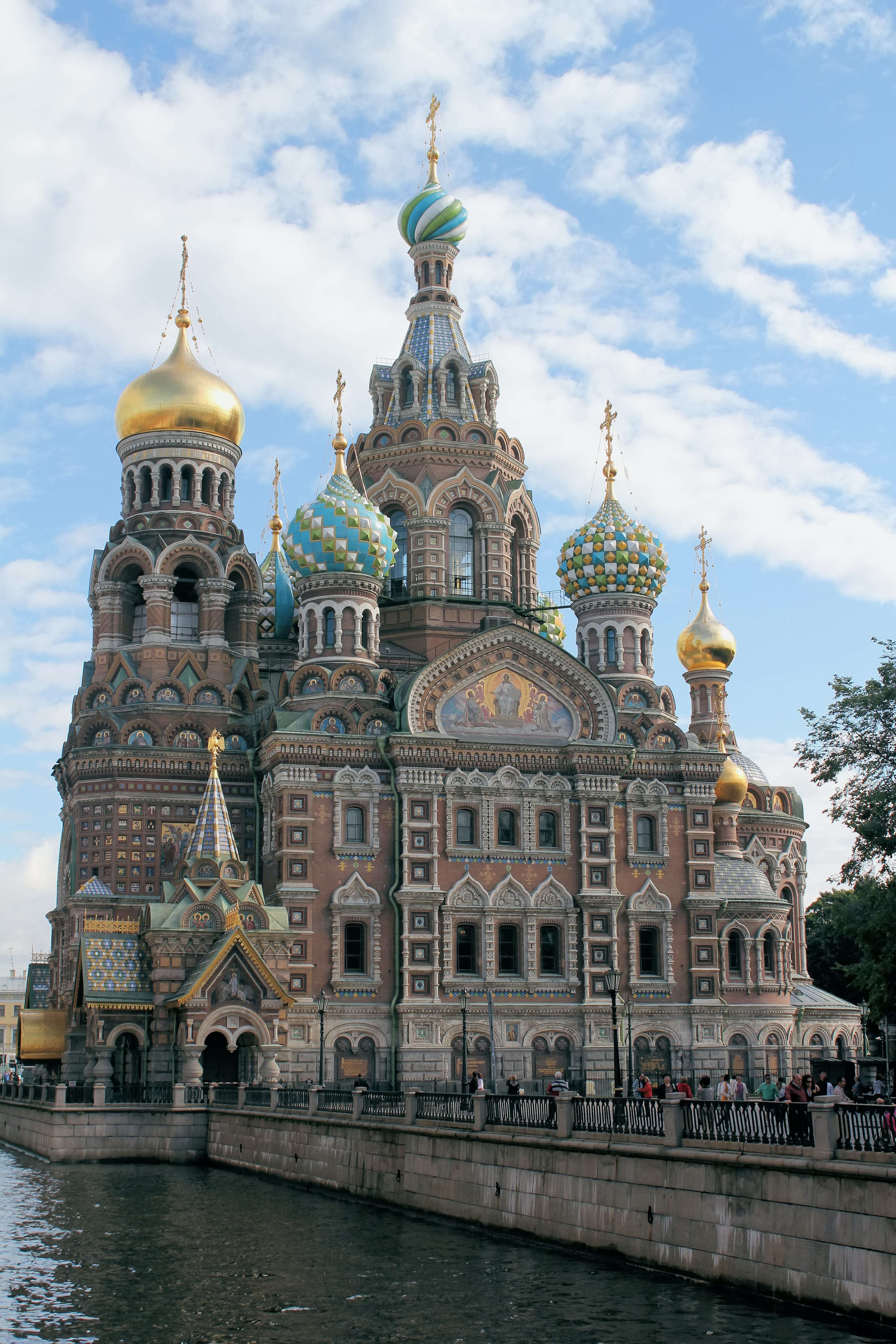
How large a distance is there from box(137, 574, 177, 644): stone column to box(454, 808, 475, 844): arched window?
9.98 metres

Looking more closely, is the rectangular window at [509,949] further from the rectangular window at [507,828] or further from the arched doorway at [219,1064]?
the arched doorway at [219,1064]

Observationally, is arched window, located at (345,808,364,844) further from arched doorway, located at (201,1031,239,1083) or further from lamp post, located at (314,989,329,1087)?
arched doorway, located at (201,1031,239,1083)

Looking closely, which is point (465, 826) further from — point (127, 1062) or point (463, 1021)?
point (127, 1062)

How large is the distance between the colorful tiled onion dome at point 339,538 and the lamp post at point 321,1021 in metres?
11.4

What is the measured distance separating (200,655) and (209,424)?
7.05 m

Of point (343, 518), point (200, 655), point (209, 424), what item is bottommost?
point (200, 655)

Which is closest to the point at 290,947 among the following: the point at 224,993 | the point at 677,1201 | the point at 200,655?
the point at 224,993

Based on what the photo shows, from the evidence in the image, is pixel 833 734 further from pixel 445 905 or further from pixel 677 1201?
pixel 445 905

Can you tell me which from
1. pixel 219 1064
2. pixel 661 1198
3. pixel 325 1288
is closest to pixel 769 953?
pixel 219 1064

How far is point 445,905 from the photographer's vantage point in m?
42.8

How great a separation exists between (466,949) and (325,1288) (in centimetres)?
2349

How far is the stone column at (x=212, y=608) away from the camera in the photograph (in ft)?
156

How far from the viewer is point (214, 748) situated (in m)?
43.1

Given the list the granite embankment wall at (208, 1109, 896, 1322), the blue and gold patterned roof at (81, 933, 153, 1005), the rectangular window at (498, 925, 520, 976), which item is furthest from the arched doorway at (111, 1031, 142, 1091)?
the granite embankment wall at (208, 1109, 896, 1322)
